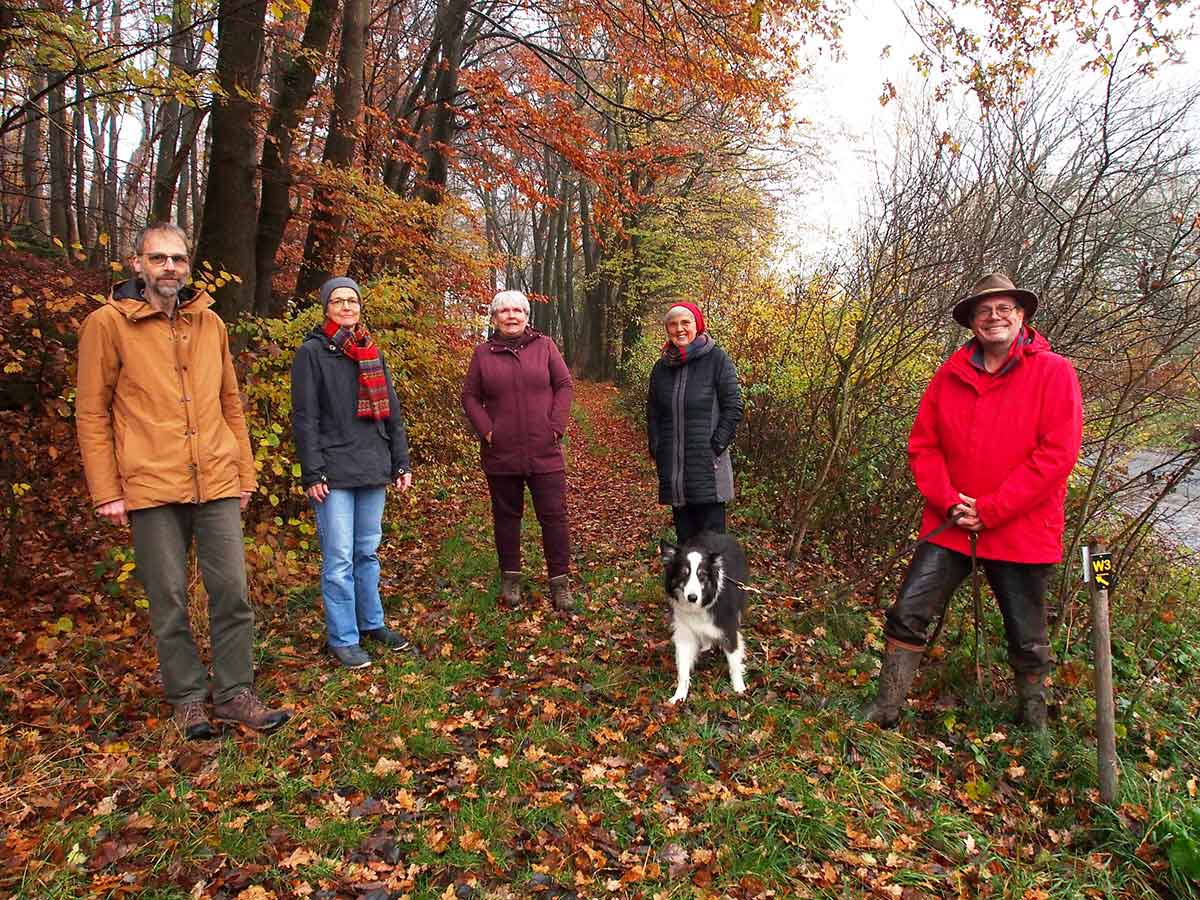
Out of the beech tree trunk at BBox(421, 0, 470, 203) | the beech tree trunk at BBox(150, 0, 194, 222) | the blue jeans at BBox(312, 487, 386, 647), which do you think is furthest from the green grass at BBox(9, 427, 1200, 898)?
the beech tree trunk at BBox(421, 0, 470, 203)

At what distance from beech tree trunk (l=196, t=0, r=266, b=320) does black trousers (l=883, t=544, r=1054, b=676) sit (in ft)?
20.1

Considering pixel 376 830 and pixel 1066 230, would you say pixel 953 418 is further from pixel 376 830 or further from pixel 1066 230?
pixel 376 830

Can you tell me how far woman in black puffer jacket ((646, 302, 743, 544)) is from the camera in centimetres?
468

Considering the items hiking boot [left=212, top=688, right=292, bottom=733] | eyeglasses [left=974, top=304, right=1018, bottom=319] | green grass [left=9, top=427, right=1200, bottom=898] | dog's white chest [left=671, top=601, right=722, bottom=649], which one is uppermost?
eyeglasses [left=974, top=304, right=1018, bottom=319]

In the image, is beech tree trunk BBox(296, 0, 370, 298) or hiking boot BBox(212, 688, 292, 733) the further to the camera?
beech tree trunk BBox(296, 0, 370, 298)

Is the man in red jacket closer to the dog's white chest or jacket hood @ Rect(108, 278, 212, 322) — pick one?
the dog's white chest

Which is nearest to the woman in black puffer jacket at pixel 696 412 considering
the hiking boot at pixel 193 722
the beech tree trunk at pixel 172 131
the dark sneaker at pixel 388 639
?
the dark sneaker at pixel 388 639

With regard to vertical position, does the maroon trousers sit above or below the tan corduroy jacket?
below

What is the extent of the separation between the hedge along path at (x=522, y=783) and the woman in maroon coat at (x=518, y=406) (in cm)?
111

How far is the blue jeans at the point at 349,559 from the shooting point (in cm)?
406

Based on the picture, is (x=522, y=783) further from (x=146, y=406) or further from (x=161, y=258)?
(x=161, y=258)

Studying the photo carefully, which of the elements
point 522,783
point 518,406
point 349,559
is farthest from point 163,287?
point 522,783

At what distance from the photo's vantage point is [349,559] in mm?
4125

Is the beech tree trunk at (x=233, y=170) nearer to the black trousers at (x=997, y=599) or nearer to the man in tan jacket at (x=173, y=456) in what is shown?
the man in tan jacket at (x=173, y=456)
